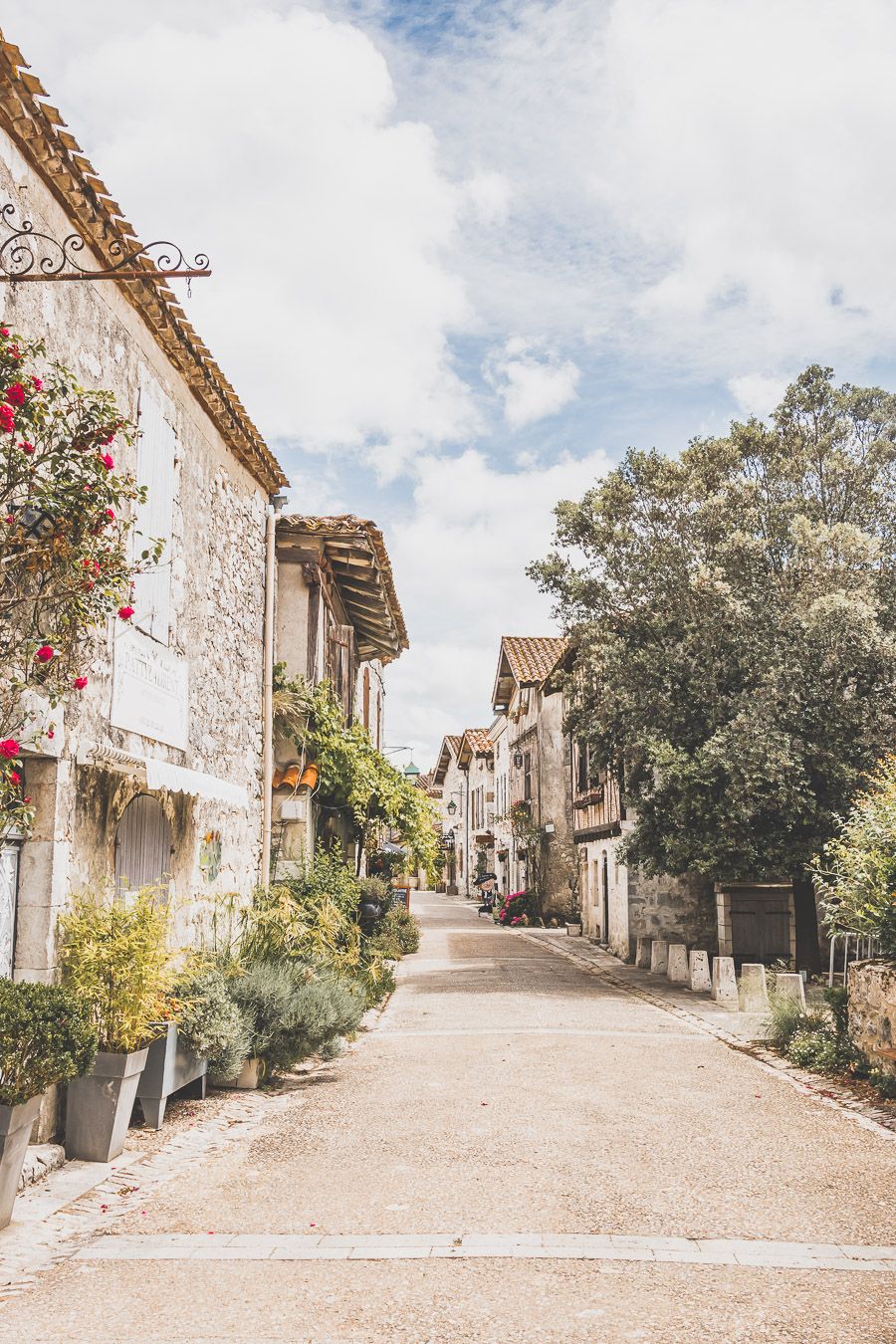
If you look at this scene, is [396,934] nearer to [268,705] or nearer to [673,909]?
[673,909]

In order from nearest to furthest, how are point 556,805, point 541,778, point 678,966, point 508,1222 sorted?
point 508,1222 < point 678,966 < point 556,805 < point 541,778

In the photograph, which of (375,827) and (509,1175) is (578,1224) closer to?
(509,1175)

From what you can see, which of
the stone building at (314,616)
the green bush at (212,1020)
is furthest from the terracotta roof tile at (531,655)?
the green bush at (212,1020)

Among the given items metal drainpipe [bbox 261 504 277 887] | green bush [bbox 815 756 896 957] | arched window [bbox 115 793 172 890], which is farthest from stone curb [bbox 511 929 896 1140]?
arched window [bbox 115 793 172 890]

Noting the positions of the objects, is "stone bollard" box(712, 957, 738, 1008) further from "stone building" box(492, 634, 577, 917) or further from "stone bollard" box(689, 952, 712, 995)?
"stone building" box(492, 634, 577, 917)

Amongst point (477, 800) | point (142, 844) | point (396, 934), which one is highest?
point (477, 800)

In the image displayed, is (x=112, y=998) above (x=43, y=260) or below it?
below

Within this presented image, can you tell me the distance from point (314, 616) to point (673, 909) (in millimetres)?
10655

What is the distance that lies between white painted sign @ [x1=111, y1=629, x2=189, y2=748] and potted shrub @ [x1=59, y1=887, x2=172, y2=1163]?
4.72ft

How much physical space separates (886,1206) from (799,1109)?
2.52m

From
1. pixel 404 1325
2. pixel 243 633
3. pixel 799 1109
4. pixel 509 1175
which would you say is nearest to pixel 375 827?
pixel 243 633

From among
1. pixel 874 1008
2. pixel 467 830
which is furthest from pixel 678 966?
pixel 467 830

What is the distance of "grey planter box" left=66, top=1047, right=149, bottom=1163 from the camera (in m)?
6.14

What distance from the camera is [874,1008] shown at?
356 inches
